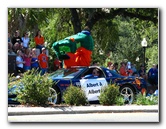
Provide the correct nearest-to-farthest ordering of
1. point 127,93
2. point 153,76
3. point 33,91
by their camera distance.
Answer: point 33,91 → point 127,93 → point 153,76

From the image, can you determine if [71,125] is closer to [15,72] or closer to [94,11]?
[15,72]

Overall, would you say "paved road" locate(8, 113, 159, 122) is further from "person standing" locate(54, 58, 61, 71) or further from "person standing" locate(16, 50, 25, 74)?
"person standing" locate(54, 58, 61, 71)

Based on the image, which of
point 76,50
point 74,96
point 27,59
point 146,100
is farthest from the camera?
point 76,50

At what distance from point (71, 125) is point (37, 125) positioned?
Answer: 0.64 meters

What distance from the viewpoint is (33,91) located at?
11461 millimetres

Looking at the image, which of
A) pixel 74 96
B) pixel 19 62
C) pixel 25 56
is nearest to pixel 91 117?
pixel 74 96

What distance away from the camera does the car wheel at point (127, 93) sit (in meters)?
13.3

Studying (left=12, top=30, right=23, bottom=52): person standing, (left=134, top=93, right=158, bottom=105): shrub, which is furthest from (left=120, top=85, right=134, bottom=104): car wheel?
(left=12, top=30, right=23, bottom=52): person standing

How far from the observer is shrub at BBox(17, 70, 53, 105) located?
37.6 feet

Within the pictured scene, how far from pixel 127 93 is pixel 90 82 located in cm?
107

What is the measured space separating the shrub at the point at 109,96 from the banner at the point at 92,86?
563 millimetres

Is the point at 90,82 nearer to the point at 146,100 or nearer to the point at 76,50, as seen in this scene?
the point at 146,100

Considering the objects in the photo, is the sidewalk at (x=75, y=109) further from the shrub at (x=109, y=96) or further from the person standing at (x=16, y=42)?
the person standing at (x=16, y=42)
